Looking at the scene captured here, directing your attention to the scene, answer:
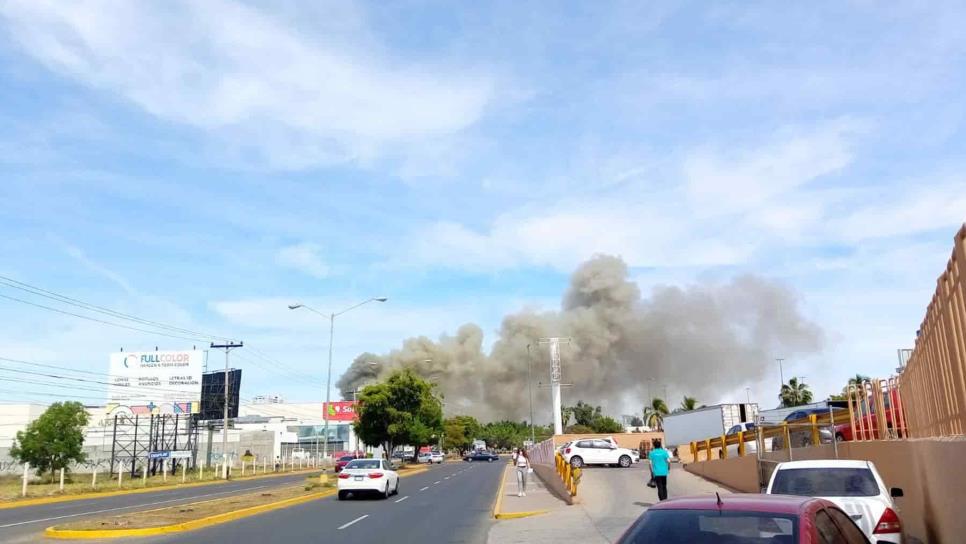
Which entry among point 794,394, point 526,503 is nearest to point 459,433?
point 794,394

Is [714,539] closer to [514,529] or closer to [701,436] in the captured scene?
[514,529]

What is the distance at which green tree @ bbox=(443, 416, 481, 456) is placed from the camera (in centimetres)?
10850

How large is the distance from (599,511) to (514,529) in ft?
11.5

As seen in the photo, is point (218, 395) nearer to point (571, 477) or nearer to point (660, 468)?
point (571, 477)

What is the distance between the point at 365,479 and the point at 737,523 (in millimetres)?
21209

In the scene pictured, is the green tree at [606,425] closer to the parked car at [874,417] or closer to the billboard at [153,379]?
the billboard at [153,379]

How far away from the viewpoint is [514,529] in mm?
15062

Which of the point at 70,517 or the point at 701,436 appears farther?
the point at 701,436

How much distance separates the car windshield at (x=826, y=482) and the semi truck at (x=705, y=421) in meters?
27.4

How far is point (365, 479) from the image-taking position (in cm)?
2470

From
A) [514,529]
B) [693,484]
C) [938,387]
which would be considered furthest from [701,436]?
[938,387]

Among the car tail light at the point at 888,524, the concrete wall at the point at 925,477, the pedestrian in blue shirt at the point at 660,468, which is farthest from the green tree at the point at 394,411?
the car tail light at the point at 888,524

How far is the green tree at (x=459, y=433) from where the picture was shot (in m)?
108

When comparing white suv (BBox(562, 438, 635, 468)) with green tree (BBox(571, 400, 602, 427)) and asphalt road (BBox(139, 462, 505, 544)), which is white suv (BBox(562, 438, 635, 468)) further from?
green tree (BBox(571, 400, 602, 427))
